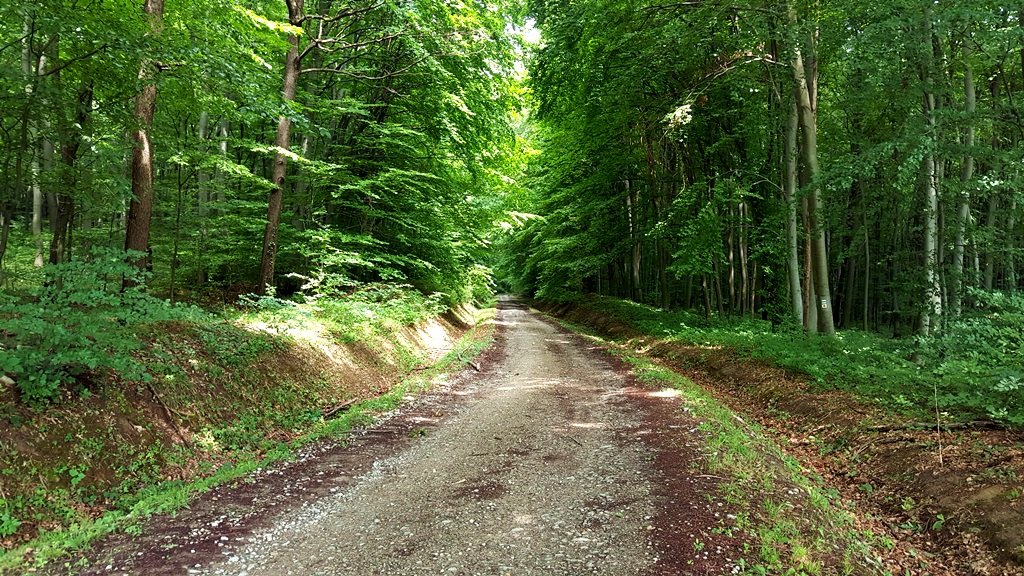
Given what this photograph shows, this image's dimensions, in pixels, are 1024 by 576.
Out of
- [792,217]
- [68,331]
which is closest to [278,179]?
[68,331]

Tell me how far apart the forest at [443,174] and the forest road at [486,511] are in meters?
1.41

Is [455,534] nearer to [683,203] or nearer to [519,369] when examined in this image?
[519,369]

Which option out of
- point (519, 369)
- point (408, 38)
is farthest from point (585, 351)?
point (408, 38)

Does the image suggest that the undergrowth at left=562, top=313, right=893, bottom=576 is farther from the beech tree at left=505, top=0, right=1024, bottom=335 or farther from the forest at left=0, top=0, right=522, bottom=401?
the forest at left=0, top=0, right=522, bottom=401

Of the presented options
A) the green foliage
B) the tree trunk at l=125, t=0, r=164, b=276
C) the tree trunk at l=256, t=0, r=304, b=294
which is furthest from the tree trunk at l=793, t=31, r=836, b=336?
the tree trunk at l=125, t=0, r=164, b=276

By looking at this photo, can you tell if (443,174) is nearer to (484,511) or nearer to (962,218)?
(484,511)

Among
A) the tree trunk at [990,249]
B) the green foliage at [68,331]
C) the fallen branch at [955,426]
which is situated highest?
the tree trunk at [990,249]

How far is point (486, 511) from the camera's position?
4.37 m

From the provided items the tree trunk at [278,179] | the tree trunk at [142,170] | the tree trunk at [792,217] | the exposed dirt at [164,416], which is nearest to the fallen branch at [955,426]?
the tree trunk at [792,217]

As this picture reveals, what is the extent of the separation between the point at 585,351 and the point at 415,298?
6.11m

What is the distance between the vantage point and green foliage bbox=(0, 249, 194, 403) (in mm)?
4238

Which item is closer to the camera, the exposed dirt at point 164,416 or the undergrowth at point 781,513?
the undergrowth at point 781,513

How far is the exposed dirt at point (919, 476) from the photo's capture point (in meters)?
4.04

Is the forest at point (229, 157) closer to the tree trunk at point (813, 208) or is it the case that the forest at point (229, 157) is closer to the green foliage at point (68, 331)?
the green foliage at point (68, 331)
